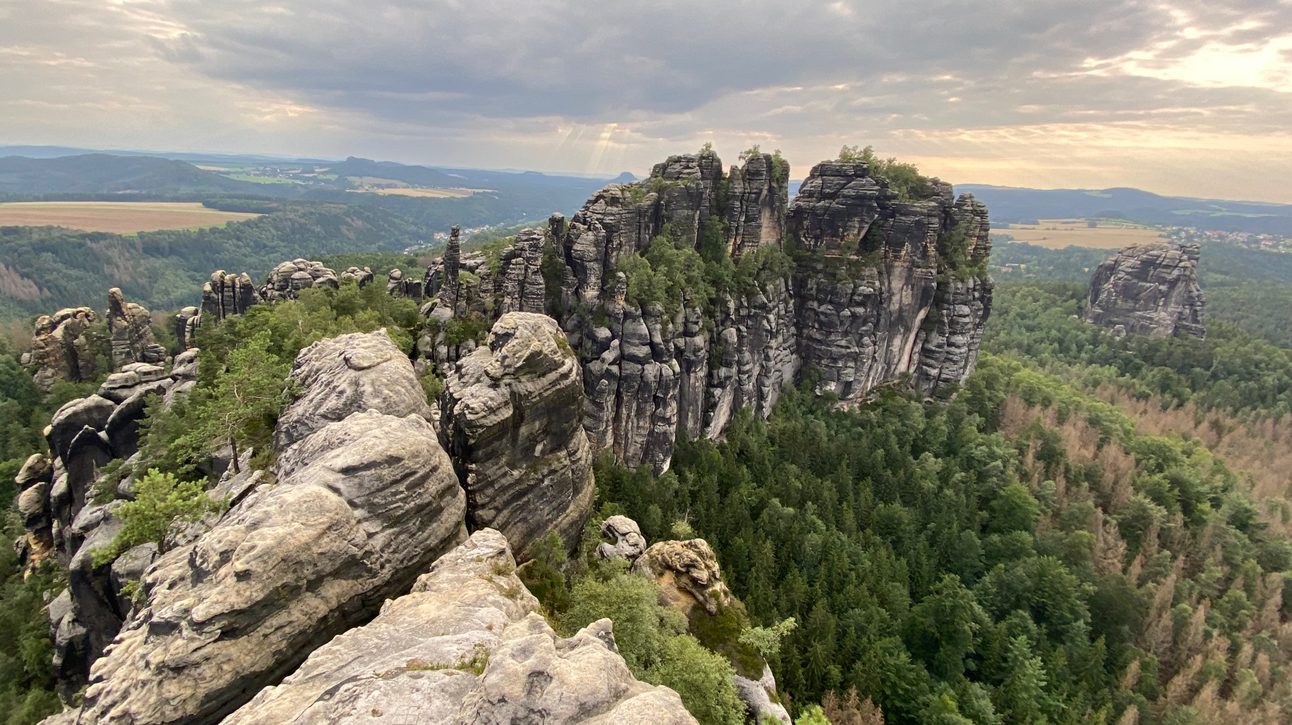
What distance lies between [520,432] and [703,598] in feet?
37.4

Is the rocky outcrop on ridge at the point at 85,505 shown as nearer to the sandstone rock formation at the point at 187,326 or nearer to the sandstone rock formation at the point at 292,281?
the sandstone rock formation at the point at 292,281

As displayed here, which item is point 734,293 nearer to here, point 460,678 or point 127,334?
point 460,678

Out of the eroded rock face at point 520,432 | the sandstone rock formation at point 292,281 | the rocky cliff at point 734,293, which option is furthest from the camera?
the sandstone rock formation at point 292,281

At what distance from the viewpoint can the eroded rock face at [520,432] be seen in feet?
74.7

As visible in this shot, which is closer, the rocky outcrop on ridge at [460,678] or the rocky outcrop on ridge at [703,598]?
the rocky outcrop on ridge at [460,678]

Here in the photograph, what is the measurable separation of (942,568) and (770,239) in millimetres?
36149

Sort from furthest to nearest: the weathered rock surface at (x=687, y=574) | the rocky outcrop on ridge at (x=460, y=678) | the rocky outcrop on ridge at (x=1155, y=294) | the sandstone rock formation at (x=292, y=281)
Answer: the rocky outcrop on ridge at (x=1155, y=294) < the sandstone rock formation at (x=292, y=281) < the weathered rock surface at (x=687, y=574) < the rocky outcrop on ridge at (x=460, y=678)

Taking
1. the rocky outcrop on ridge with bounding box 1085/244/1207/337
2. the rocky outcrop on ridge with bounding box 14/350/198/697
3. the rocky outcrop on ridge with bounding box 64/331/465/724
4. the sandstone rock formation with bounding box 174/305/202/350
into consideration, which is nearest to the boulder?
the rocky outcrop on ridge with bounding box 64/331/465/724

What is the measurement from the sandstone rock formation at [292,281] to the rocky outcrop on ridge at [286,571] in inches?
1630

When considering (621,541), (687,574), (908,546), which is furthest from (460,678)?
(908,546)

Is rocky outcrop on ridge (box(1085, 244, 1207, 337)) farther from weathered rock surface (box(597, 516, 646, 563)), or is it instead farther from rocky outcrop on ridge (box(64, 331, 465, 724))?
rocky outcrop on ridge (box(64, 331, 465, 724))

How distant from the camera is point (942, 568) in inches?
1810

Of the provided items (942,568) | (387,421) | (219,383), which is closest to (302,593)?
(387,421)

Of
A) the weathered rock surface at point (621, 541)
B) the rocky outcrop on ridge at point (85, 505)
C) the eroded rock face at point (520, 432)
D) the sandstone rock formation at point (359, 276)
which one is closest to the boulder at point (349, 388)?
the eroded rock face at point (520, 432)
